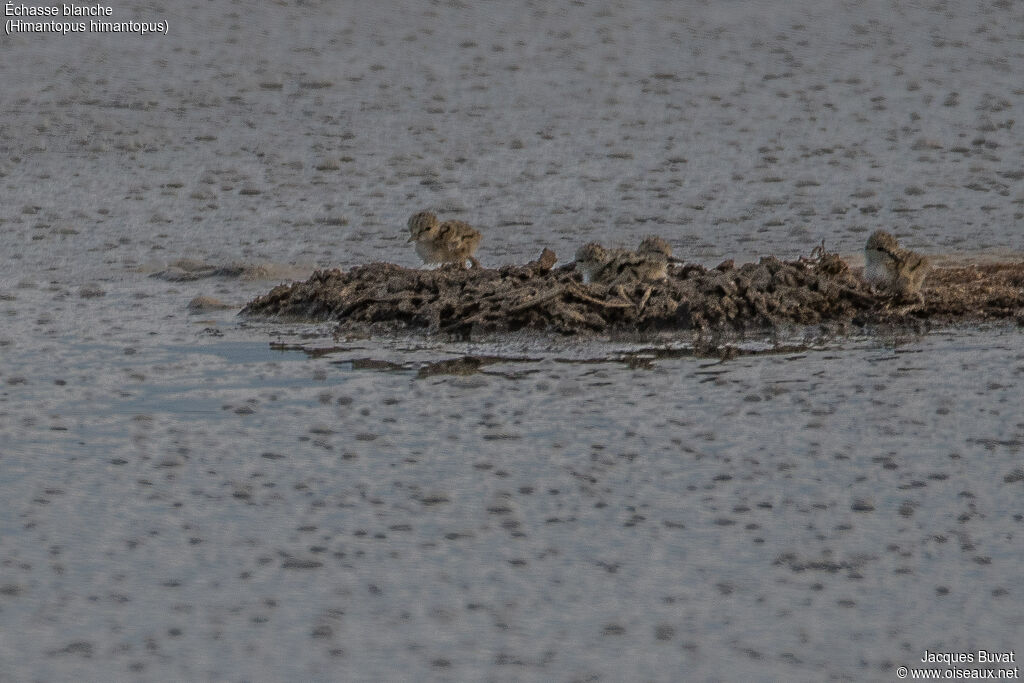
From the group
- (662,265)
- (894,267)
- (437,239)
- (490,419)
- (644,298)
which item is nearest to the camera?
(490,419)

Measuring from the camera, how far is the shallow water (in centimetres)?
601

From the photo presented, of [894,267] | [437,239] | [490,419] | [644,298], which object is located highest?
[437,239]

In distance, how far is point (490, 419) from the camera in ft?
28.6

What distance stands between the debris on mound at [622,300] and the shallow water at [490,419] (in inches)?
11.3

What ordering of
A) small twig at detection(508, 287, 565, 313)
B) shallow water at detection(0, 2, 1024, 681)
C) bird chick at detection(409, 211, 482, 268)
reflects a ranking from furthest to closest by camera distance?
bird chick at detection(409, 211, 482, 268), small twig at detection(508, 287, 565, 313), shallow water at detection(0, 2, 1024, 681)

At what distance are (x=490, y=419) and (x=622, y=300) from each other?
7.57ft

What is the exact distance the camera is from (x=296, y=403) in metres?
9.14

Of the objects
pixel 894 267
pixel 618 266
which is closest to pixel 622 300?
pixel 618 266

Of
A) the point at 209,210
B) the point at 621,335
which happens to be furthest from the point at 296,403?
the point at 209,210

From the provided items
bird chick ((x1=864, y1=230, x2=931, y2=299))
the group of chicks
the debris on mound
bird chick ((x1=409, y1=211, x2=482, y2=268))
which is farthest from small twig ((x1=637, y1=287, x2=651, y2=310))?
bird chick ((x1=409, y1=211, x2=482, y2=268))

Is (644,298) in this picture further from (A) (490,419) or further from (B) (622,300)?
(A) (490,419)

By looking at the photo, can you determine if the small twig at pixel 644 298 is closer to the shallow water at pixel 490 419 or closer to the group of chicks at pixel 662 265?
the group of chicks at pixel 662 265

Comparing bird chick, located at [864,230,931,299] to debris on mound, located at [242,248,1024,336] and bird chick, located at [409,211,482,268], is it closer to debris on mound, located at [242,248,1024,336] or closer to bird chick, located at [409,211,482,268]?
debris on mound, located at [242,248,1024,336]

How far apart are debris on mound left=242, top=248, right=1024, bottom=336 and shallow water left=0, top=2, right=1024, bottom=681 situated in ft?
0.94
